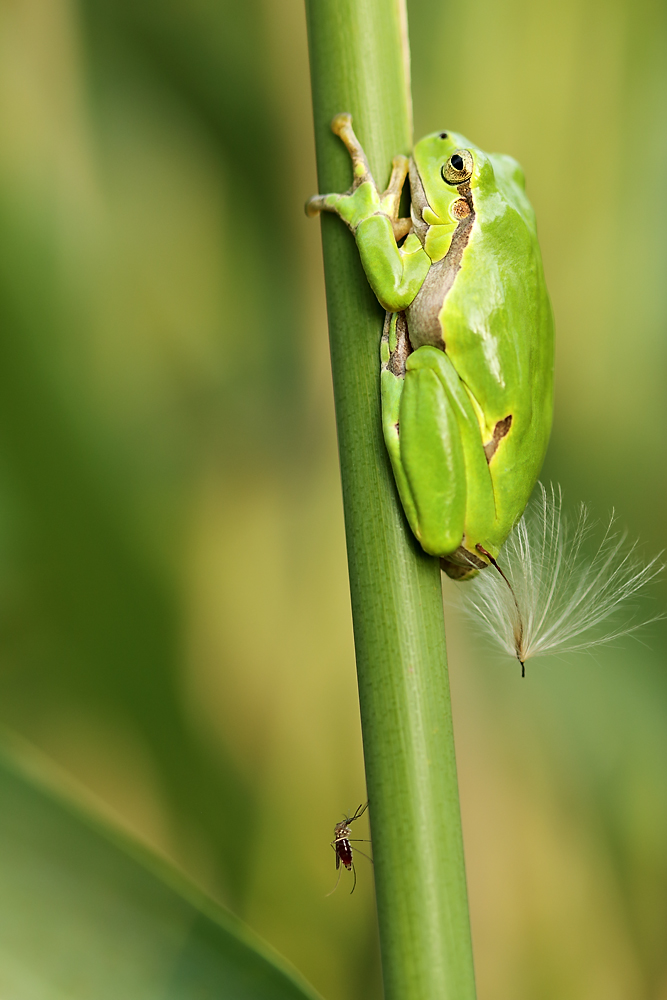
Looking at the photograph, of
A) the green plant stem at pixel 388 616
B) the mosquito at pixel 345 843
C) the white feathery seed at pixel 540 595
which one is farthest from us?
the mosquito at pixel 345 843

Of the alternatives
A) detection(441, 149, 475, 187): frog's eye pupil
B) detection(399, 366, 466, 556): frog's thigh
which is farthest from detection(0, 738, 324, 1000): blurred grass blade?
detection(441, 149, 475, 187): frog's eye pupil

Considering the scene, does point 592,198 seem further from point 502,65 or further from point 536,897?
point 536,897

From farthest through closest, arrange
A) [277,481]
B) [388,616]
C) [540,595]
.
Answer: [277,481]
[540,595]
[388,616]

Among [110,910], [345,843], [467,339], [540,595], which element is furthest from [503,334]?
[345,843]

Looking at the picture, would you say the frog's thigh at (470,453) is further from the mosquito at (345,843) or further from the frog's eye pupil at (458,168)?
the mosquito at (345,843)

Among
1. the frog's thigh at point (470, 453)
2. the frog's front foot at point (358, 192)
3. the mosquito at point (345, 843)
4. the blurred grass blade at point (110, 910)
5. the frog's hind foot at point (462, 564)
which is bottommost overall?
the mosquito at point (345, 843)

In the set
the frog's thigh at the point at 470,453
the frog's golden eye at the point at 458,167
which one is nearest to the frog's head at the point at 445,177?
the frog's golden eye at the point at 458,167

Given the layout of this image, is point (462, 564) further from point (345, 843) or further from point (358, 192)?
point (345, 843)
